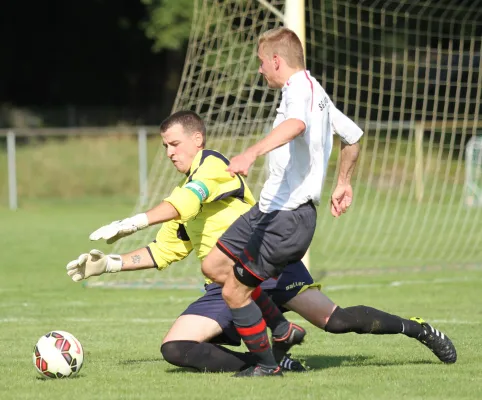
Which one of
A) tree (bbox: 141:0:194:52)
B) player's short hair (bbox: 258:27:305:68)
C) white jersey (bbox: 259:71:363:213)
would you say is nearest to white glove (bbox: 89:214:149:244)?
white jersey (bbox: 259:71:363:213)

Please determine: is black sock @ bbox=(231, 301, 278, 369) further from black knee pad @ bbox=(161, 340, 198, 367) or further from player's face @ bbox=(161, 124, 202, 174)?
player's face @ bbox=(161, 124, 202, 174)

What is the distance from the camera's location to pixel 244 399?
221 inches

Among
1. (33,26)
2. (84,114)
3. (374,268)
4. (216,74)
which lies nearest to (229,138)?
(216,74)

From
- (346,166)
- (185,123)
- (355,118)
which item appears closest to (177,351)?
(185,123)

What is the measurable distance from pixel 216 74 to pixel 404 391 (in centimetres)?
769

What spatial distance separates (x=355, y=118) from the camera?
646 inches

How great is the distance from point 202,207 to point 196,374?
1023mm

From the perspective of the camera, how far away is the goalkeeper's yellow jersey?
6273mm

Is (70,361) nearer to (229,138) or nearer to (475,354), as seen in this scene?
(475,354)

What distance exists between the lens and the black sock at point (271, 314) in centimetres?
646

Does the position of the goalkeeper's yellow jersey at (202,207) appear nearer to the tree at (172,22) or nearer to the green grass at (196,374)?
the green grass at (196,374)

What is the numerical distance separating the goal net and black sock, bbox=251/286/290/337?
5.93 metres

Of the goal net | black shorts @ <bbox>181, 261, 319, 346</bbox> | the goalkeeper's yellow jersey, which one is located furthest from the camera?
the goal net

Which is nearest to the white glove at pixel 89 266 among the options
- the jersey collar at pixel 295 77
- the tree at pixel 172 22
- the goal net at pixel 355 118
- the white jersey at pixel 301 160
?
the white jersey at pixel 301 160
